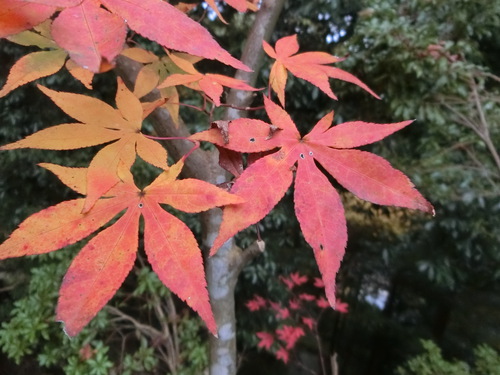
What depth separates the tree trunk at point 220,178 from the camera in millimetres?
766

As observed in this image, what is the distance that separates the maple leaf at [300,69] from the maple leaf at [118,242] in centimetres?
24

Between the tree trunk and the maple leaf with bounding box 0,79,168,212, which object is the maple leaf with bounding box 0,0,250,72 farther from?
the tree trunk

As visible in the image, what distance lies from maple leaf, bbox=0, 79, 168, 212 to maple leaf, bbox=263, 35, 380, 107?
0.71ft

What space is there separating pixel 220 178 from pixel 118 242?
424mm

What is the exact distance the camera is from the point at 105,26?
0.26 metres

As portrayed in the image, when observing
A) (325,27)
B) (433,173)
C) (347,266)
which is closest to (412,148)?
(433,173)

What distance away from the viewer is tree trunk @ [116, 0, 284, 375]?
77cm

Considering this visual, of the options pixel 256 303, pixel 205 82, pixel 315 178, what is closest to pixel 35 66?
pixel 205 82

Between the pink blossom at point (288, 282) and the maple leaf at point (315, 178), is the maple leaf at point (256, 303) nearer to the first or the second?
the pink blossom at point (288, 282)

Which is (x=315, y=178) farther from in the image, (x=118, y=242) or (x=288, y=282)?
(x=288, y=282)

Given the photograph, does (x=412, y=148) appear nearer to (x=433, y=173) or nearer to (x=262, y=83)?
A: (x=433, y=173)

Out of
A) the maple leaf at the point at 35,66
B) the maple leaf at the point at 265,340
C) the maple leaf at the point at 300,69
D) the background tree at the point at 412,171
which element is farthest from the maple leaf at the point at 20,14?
the maple leaf at the point at 265,340

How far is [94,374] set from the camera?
1376mm

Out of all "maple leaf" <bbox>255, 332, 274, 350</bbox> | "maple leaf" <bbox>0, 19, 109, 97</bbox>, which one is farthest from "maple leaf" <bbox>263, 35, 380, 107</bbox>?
"maple leaf" <bbox>255, 332, 274, 350</bbox>
